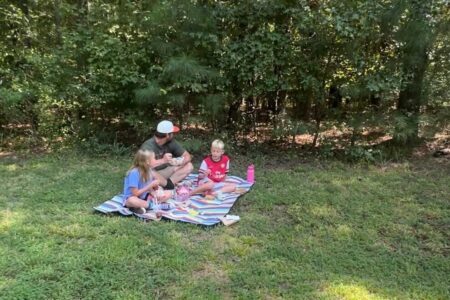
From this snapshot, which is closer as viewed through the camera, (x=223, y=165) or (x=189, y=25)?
(x=223, y=165)

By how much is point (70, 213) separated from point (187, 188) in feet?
4.20

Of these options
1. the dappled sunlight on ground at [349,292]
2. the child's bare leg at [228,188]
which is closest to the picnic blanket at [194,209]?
the child's bare leg at [228,188]

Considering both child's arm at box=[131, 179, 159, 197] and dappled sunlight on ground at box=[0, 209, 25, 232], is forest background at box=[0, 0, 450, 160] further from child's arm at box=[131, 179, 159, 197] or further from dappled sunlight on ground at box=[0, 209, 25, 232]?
dappled sunlight on ground at box=[0, 209, 25, 232]

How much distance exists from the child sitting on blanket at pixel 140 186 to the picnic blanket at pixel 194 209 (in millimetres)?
83

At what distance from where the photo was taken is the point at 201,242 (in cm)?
368

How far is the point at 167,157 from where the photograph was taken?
4906 millimetres

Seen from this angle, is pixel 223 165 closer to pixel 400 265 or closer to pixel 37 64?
pixel 400 265

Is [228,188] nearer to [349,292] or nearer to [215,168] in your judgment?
[215,168]

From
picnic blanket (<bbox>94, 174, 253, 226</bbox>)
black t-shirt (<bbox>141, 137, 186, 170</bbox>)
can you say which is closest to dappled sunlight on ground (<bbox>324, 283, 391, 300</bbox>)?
picnic blanket (<bbox>94, 174, 253, 226</bbox>)

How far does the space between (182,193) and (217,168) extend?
0.53 metres

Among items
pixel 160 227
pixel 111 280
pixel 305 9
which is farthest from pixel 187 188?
pixel 305 9

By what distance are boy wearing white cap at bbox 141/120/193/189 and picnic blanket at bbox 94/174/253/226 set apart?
1.41ft

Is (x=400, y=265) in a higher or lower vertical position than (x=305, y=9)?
lower

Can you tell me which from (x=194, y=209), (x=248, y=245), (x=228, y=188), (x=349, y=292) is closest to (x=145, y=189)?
(x=194, y=209)
